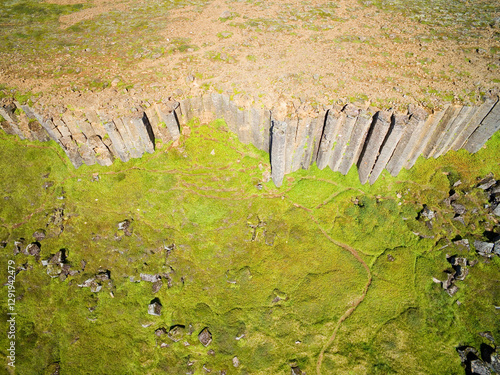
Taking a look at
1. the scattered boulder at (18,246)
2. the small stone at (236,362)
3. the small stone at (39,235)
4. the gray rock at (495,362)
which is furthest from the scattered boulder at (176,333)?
the gray rock at (495,362)

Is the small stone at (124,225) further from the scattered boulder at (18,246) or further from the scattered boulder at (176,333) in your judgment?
the scattered boulder at (176,333)

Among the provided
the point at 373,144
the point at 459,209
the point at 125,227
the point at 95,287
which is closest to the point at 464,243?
the point at 459,209

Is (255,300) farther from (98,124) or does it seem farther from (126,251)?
(98,124)

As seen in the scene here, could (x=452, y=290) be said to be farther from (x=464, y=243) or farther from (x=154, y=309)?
(x=154, y=309)

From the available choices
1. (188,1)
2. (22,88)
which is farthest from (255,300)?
(188,1)

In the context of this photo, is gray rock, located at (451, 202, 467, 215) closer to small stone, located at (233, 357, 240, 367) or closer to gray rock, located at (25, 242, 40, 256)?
small stone, located at (233, 357, 240, 367)
